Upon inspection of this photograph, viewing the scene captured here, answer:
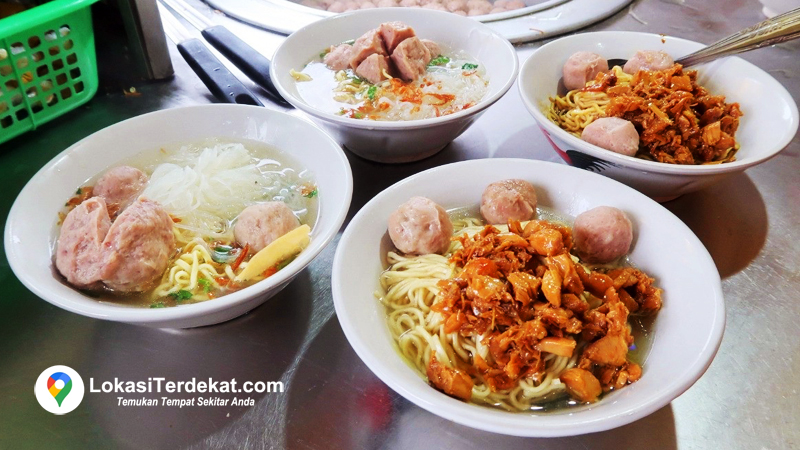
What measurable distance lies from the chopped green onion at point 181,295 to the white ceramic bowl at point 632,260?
1.54 feet

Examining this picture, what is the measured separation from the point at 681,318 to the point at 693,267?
17cm

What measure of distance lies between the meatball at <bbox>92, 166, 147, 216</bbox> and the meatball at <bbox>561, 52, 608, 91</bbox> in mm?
2051

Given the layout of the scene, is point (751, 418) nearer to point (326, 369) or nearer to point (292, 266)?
point (326, 369)

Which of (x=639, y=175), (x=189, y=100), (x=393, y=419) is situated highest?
(x=639, y=175)

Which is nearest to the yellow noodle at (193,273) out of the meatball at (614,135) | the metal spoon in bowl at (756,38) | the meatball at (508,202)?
the meatball at (508,202)

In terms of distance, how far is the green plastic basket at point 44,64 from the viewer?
2.10 meters

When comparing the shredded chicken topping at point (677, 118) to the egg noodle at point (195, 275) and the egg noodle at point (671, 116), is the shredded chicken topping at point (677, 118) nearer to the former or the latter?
the egg noodle at point (671, 116)

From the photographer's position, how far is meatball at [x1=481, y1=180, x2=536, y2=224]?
1.77 metres

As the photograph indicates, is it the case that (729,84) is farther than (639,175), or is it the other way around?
(729,84)

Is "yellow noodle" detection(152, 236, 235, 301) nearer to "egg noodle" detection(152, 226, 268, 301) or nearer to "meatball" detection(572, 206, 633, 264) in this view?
"egg noodle" detection(152, 226, 268, 301)

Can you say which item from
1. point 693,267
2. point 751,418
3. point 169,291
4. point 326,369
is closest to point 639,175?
point 693,267

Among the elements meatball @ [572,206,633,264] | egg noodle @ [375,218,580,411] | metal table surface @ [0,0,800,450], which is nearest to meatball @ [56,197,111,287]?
metal table surface @ [0,0,800,450]

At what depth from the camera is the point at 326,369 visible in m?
1.67

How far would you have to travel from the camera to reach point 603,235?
1658 mm
